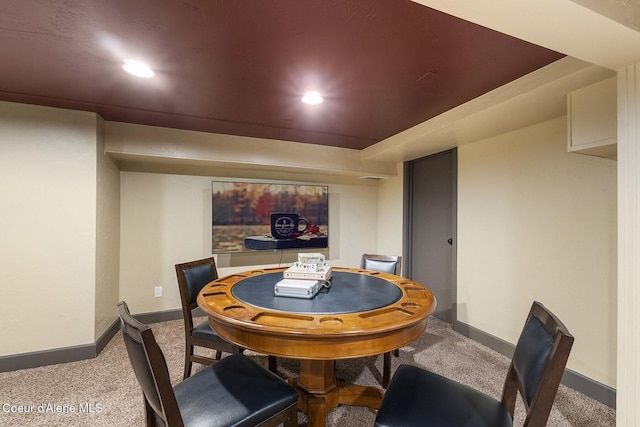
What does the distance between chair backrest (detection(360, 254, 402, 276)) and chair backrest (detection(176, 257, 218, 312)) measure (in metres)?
1.47

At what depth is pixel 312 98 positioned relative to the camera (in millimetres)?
2246

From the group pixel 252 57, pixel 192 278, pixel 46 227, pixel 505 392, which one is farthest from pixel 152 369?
pixel 46 227

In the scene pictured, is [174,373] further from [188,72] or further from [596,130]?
[596,130]

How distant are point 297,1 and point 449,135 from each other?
6.72 feet

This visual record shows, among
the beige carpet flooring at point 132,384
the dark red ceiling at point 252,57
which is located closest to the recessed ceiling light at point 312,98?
the dark red ceiling at point 252,57

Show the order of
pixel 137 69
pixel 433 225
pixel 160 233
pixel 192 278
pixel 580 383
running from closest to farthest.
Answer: pixel 137 69, pixel 580 383, pixel 192 278, pixel 160 233, pixel 433 225

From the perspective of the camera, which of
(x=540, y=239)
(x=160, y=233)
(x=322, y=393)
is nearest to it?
(x=322, y=393)

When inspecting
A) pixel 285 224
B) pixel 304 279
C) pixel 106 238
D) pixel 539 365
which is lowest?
pixel 539 365

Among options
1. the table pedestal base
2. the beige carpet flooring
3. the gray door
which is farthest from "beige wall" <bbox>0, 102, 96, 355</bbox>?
the gray door

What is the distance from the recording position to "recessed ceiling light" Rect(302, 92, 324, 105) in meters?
2.17

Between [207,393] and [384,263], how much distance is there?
1944 millimetres

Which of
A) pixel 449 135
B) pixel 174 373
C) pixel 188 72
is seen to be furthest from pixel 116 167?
pixel 449 135

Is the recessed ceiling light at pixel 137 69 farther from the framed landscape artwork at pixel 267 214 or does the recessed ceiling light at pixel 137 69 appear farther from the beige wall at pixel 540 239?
the beige wall at pixel 540 239

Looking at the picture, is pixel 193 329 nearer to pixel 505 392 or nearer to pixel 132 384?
pixel 132 384
